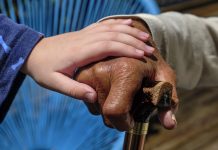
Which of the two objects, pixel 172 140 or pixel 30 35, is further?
pixel 172 140

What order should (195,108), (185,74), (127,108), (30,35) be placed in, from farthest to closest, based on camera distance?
(195,108) < (185,74) < (30,35) < (127,108)

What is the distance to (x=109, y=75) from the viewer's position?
51 centimetres

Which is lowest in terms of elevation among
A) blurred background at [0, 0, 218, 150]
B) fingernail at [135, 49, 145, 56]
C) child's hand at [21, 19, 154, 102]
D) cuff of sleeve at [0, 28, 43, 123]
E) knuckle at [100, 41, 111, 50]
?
blurred background at [0, 0, 218, 150]

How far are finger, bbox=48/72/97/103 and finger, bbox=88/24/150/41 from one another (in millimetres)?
84

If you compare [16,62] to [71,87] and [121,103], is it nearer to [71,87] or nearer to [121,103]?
[71,87]

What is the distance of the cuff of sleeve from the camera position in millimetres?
651

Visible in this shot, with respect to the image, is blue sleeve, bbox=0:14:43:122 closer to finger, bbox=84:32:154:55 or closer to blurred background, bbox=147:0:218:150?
finger, bbox=84:32:154:55

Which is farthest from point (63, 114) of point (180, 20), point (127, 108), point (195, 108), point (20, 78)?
point (195, 108)

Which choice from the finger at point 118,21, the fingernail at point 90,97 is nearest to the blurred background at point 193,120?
the finger at point 118,21

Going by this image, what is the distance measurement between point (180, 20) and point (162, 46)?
3.8 inches

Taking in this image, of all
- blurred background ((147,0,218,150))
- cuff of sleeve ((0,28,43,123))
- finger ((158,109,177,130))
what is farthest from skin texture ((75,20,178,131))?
blurred background ((147,0,218,150))

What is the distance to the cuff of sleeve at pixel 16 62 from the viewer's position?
2.14 ft

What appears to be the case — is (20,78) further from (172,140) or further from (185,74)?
(172,140)

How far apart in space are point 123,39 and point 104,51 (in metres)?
0.04
